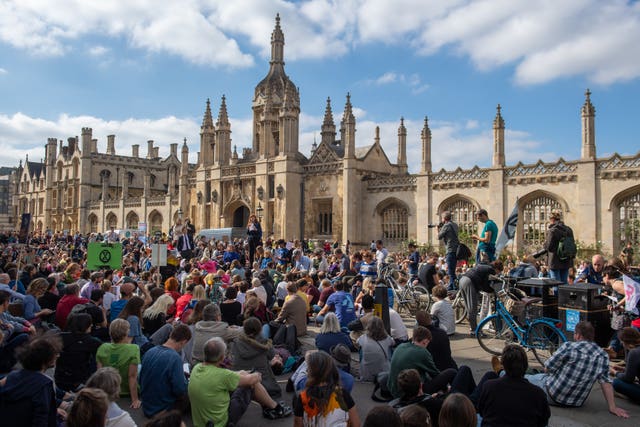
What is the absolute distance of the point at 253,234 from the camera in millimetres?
18766

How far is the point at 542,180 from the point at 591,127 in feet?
9.77

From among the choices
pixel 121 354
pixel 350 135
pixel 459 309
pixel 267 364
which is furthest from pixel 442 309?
pixel 350 135

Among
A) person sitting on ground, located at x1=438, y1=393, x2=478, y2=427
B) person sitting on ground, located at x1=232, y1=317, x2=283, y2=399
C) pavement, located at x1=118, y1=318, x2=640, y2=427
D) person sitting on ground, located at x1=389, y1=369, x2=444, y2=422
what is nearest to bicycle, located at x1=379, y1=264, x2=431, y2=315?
pavement, located at x1=118, y1=318, x2=640, y2=427

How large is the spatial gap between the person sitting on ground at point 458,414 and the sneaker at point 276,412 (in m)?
2.81

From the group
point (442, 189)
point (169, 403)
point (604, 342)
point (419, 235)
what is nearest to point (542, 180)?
point (442, 189)

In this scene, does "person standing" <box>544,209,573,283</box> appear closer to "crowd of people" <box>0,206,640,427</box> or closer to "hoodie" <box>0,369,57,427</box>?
"crowd of people" <box>0,206,640,427</box>

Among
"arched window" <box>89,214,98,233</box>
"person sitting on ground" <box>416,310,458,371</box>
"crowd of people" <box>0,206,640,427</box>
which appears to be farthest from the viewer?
"arched window" <box>89,214,98,233</box>

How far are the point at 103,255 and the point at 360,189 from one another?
59.2 feet

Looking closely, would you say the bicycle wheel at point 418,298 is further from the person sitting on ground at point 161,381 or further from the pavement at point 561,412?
the person sitting on ground at point 161,381

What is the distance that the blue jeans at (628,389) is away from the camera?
6.61m

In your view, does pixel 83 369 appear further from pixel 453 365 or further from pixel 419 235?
pixel 419 235

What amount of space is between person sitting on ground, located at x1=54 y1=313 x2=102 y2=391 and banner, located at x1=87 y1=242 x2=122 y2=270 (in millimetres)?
8141

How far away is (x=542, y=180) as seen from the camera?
76.3 ft

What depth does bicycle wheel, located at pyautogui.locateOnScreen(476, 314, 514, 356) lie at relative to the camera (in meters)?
8.93
